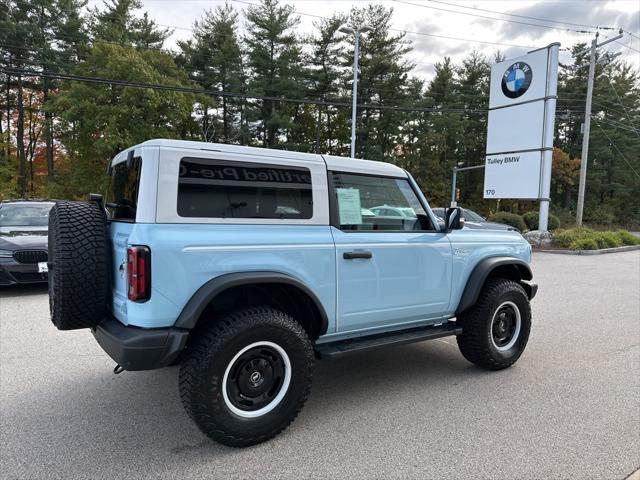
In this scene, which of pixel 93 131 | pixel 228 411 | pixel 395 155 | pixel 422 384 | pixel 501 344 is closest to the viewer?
pixel 228 411

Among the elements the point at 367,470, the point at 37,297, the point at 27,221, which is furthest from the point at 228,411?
the point at 27,221

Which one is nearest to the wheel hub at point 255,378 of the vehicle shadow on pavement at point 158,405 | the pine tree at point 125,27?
the vehicle shadow on pavement at point 158,405

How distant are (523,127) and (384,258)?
16509 millimetres

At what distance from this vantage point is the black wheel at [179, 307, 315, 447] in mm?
2500

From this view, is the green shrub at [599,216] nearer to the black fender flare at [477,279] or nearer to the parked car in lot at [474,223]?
the parked car in lot at [474,223]

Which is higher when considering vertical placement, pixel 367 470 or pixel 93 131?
pixel 93 131

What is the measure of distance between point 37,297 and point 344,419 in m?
6.26

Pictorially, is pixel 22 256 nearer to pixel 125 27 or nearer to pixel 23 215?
pixel 23 215

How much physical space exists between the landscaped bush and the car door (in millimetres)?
14445

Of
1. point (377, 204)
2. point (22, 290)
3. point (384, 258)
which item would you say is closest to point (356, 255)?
point (384, 258)

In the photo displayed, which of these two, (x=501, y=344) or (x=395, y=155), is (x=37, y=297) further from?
(x=395, y=155)

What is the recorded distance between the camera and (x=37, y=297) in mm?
6926

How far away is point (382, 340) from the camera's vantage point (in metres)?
3.33

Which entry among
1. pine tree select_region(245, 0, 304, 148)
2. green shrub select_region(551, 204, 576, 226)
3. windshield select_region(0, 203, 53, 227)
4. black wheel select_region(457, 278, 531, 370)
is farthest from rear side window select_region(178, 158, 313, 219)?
green shrub select_region(551, 204, 576, 226)
